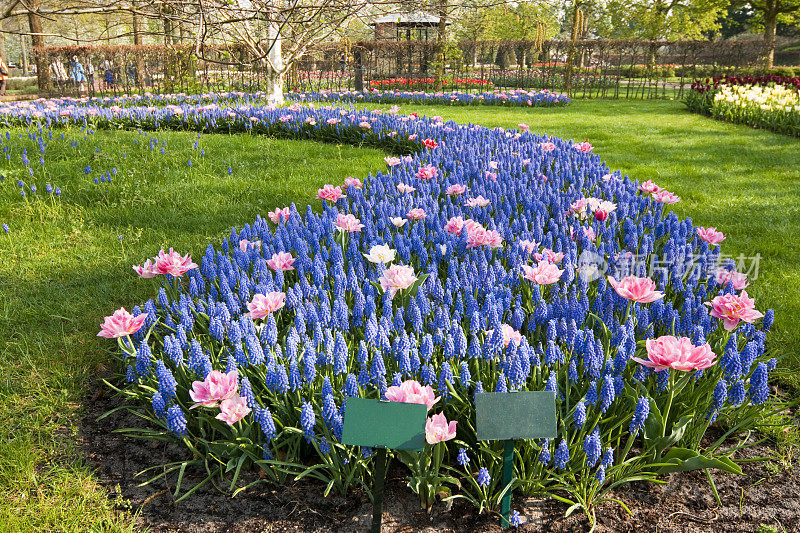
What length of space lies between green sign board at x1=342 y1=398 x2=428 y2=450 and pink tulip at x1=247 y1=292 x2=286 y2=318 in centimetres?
91

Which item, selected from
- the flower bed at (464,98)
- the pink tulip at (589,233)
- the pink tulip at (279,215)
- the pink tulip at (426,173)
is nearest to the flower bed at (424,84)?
the flower bed at (464,98)

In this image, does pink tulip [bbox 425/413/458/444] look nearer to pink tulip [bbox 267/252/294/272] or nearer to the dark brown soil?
the dark brown soil

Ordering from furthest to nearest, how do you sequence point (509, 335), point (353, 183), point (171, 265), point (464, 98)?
point (464, 98) < point (353, 183) < point (171, 265) < point (509, 335)

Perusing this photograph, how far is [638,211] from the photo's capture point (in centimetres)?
428

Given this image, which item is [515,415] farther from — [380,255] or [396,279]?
[380,255]

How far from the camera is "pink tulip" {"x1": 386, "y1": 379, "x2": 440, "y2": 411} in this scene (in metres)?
1.93

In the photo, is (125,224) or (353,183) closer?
(353,183)

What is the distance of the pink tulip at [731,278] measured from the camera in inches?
110

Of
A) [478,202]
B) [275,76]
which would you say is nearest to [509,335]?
[478,202]

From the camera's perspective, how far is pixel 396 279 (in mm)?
2648

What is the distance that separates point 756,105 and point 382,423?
1276 cm

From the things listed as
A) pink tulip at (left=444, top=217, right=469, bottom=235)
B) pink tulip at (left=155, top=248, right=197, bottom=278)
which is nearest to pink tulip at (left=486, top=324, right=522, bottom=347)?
pink tulip at (left=444, top=217, right=469, bottom=235)

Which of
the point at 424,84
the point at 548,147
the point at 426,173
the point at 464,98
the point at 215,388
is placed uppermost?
the point at 424,84

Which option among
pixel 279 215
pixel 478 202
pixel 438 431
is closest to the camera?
pixel 438 431
